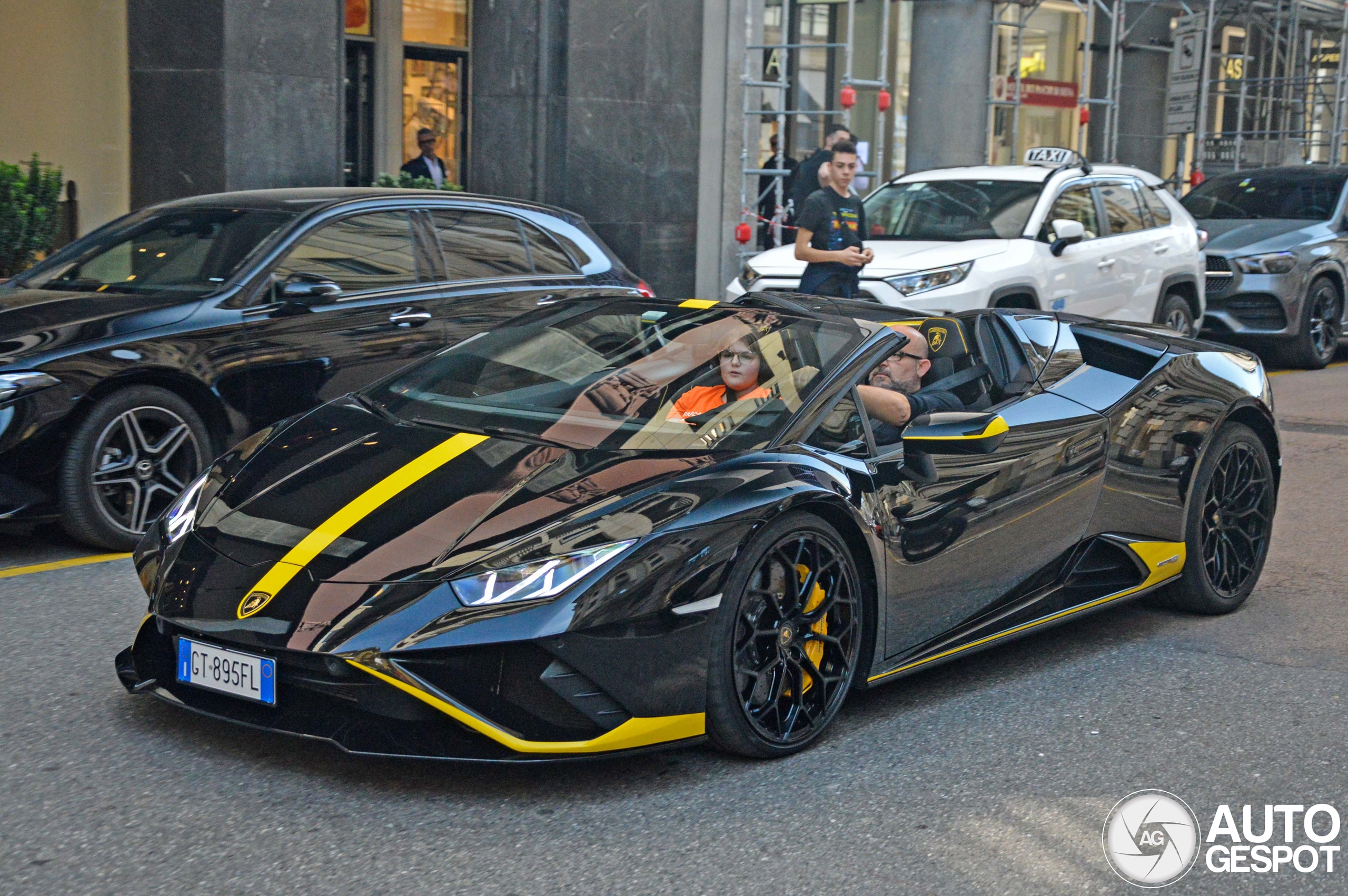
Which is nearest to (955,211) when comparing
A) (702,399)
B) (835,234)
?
(835,234)

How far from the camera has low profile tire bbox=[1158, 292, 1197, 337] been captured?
13.5 metres

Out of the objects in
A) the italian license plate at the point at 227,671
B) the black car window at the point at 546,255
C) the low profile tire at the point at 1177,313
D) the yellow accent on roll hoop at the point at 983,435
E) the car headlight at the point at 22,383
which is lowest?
the italian license plate at the point at 227,671

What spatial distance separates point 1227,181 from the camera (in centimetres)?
1697

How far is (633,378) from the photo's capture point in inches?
196

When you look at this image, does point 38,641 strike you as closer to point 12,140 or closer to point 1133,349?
point 1133,349

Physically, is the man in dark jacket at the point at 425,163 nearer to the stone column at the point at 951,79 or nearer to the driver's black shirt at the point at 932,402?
the stone column at the point at 951,79

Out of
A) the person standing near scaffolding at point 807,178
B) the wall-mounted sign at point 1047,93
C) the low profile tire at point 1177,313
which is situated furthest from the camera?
the wall-mounted sign at point 1047,93

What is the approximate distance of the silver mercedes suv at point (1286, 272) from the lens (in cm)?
1494

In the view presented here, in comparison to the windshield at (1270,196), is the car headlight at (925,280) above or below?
below

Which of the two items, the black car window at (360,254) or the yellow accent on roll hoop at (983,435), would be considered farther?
the black car window at (360,254)

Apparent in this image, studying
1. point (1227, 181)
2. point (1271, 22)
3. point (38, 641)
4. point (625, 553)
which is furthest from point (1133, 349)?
point (1271, 22)

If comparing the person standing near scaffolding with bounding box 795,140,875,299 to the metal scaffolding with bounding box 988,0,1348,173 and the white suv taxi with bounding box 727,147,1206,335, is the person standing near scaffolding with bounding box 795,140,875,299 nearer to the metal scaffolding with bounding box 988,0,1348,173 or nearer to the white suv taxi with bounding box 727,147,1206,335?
the white suv taxi with bounding box 727,147,1206,335

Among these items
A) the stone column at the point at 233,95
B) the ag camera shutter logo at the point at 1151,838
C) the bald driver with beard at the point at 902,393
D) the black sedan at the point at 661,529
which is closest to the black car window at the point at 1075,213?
the stone column at the point at 233,95

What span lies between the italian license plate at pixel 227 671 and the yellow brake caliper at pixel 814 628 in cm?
144
